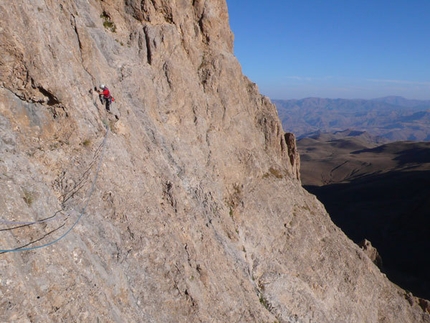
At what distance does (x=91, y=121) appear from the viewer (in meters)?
18.4

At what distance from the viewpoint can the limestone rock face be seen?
13.8 metres

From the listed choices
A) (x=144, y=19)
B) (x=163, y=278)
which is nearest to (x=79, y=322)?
(x=163, y=278)

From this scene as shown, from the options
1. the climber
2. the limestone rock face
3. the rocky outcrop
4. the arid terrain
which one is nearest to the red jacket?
the climber

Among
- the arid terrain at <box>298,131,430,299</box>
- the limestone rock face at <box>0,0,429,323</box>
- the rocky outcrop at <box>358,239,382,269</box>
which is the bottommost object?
the arid terrain at <box>298,131,430,299</box>

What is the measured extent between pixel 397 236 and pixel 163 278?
93.4 meters

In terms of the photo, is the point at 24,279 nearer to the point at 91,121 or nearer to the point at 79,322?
the point at 79,322

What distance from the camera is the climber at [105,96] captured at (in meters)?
19.4

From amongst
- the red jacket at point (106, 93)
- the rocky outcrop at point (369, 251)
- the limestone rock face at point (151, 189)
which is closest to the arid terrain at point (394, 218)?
the rocky outcrop at point (369, 251)

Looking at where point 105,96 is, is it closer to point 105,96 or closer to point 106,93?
point 105,96

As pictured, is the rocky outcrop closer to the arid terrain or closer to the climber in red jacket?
the arid terrain

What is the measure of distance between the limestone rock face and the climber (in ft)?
1.74

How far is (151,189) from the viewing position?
20.4 metres

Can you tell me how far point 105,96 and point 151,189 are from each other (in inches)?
258

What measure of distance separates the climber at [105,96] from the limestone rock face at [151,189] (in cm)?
53
